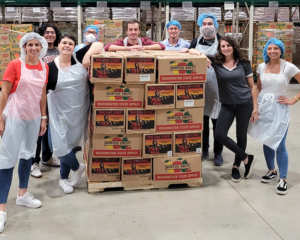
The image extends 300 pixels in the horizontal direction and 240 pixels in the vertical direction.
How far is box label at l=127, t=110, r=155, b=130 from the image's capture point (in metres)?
3.82

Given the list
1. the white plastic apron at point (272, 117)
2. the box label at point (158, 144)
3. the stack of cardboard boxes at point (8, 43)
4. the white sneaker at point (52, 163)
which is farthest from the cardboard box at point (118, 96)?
the stack of cardboard boxes at point (8, 43)

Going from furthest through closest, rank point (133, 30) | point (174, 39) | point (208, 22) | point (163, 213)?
point (174, 39) < point (208, 22) < point (133, 30) < point (163, 213)

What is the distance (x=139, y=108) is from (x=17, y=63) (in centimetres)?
130

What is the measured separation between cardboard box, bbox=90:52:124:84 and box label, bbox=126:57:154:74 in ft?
0.28

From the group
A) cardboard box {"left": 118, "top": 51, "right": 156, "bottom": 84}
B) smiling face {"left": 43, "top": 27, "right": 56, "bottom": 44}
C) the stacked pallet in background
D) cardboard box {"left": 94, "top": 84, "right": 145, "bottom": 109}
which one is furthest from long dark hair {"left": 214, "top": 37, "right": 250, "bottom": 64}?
the stacked pallet in background

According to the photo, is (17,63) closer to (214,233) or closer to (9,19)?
(214,233)

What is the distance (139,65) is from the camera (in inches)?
147

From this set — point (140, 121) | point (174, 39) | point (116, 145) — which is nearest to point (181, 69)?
point (140, 121)

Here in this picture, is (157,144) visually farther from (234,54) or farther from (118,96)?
(234,54)

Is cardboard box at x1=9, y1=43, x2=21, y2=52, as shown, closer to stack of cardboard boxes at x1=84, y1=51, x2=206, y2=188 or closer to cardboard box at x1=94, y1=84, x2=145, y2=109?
stack of cardboard boxes at x1=84, y1=51, x2=206, y2=188

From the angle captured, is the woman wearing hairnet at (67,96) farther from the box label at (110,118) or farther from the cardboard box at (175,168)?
the cardboard box at (175,168)

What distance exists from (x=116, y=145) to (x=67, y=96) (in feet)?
2.39

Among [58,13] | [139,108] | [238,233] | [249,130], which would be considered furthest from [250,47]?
[238,233]

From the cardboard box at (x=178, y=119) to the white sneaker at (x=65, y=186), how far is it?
113 centimetres
